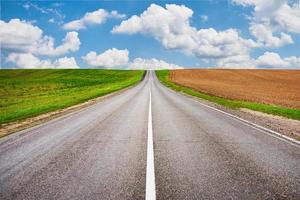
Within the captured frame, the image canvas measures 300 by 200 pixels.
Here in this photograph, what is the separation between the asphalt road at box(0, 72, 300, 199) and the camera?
4938 mm

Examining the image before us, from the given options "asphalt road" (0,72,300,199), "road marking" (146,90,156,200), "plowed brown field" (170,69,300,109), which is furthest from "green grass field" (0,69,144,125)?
"plowed brown field" (170,69,300,109)

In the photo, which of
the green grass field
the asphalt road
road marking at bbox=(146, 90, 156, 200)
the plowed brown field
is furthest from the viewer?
the plowed brown field

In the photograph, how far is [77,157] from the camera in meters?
7.14

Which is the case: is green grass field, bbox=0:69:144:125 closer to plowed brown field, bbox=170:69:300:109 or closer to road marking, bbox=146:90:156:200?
road marking, bbox=146:90:156:200

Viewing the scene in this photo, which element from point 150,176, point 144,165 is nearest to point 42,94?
point 144,165

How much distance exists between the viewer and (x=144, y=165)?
6422mm

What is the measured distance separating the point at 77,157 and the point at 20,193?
2.25 m

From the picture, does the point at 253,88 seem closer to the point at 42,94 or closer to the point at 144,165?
the point at 42,94

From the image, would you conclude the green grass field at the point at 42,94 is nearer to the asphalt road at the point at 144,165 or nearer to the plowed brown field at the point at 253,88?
the asphalt road at the point at 144,165

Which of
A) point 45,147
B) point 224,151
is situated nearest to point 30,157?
point 45,147

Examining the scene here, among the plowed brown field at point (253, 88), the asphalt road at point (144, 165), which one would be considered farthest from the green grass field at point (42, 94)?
the plowed brown field at point (253, 88)

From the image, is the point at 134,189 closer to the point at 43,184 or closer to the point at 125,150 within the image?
the point at 43,184

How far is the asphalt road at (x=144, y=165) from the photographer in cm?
494

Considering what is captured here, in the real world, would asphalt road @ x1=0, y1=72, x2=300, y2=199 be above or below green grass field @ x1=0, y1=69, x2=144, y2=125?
above
